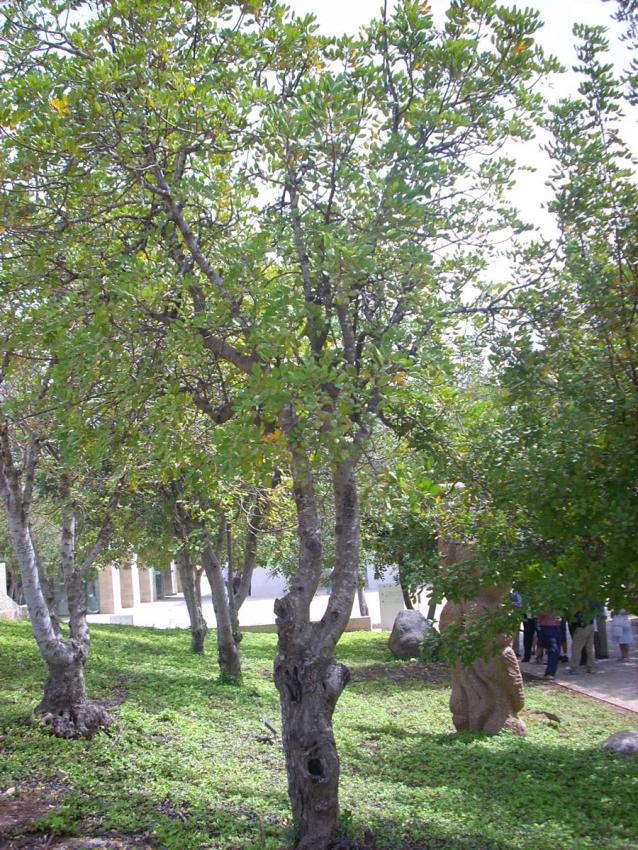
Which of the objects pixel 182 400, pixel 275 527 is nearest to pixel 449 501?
pixel 182 400

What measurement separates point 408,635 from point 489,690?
8589 millimetres

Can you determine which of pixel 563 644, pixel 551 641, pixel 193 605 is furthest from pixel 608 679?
pixel 193 605

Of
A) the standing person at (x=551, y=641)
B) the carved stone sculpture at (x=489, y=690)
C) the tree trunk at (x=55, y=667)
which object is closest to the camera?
the tree trunk at (x=55, y=667)

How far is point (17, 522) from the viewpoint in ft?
28.3

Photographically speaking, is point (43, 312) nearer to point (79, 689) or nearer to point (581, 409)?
point (581, 409)

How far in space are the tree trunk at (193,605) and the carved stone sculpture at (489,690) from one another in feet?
24.0

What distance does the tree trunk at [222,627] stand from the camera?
13.2 meters

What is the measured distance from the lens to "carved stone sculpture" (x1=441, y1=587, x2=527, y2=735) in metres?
10.4

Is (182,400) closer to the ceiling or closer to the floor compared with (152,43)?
closer to the floor

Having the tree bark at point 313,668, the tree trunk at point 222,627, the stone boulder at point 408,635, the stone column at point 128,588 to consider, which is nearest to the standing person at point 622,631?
the stone boulder at point 408,635

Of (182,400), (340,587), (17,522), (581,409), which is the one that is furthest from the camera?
(17,522)

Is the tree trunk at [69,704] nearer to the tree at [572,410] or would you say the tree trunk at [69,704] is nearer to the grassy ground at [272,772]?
the grassy ground at [272,772]

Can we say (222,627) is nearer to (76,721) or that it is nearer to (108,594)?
(76,721)

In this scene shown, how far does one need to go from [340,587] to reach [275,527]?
7.77 m
